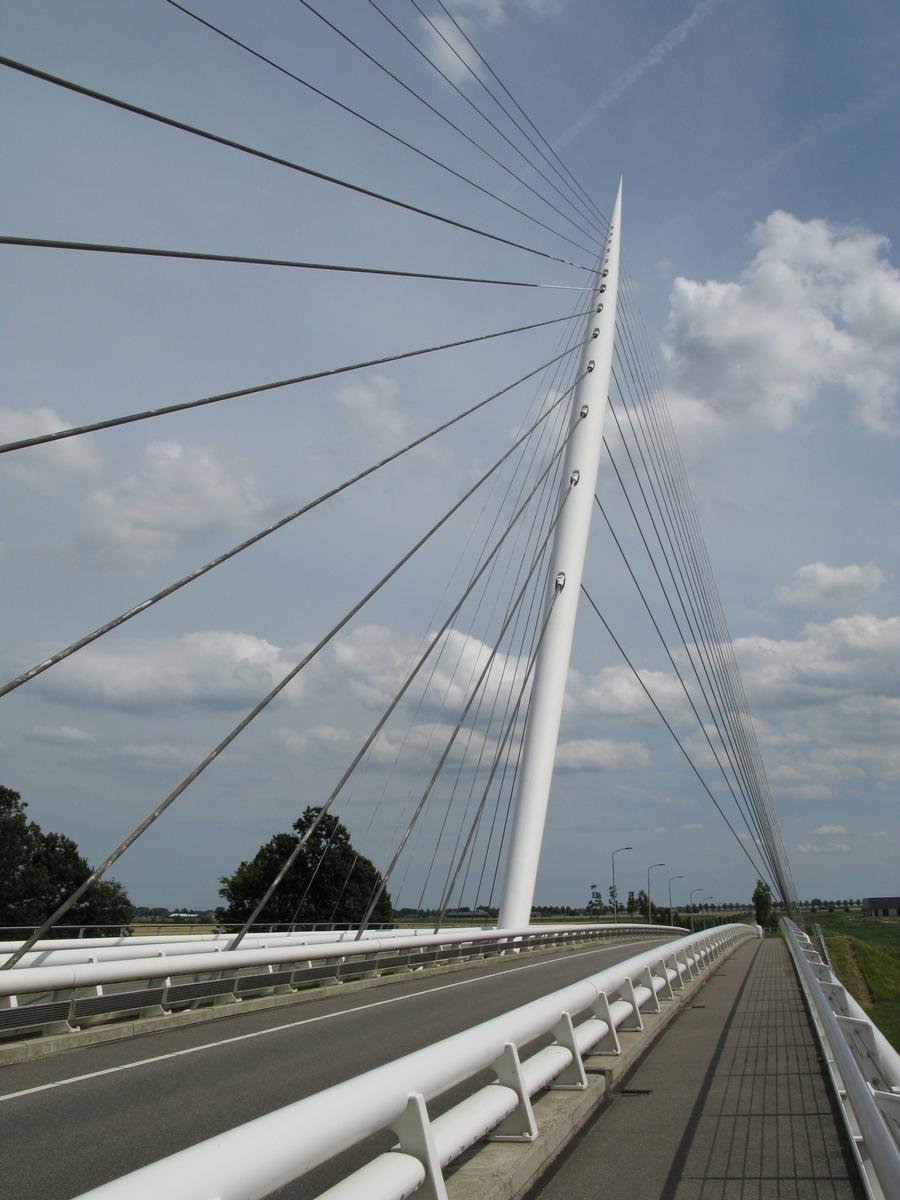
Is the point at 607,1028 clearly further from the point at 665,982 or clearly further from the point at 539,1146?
the point at 665,982

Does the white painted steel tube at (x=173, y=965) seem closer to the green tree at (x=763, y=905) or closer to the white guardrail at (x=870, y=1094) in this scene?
the white guardrail at (x=870, y=1094)

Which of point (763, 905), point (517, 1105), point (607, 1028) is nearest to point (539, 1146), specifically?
point (517, 1105)

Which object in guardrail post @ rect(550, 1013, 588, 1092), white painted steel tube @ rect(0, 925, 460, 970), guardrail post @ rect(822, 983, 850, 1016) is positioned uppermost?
white painted steel tube @ rect(0, 925, 460, 970)

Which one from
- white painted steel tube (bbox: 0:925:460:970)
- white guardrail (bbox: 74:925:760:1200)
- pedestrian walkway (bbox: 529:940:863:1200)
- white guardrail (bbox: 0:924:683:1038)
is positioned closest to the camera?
white guardrail (bbox: 74:925:760:1200)

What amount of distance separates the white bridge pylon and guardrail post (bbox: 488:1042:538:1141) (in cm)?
1680

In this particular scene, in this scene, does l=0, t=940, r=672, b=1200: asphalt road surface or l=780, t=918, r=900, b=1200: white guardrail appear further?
l=0, t=940, r=672, b=1200: asphalt road surface

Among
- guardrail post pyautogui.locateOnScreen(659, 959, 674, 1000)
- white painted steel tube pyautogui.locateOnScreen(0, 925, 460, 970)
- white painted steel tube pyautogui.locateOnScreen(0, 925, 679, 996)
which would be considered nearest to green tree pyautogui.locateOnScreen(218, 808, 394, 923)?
white painted steel tube pyautogui.locateOnScreen(0, 925, 460, 970)

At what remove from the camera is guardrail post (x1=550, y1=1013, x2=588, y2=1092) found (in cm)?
745

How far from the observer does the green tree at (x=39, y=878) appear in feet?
202

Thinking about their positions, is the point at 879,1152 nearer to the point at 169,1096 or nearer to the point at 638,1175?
the point at 638,1175

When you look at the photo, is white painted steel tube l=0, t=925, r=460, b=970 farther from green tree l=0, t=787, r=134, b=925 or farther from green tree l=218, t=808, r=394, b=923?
green tree l=218, t=808, r=394, b=923

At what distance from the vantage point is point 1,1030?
10.7 metres

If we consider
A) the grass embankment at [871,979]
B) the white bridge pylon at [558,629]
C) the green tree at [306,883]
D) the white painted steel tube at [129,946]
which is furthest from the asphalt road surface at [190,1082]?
the green tree at [306,883]

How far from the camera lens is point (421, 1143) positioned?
434cm
